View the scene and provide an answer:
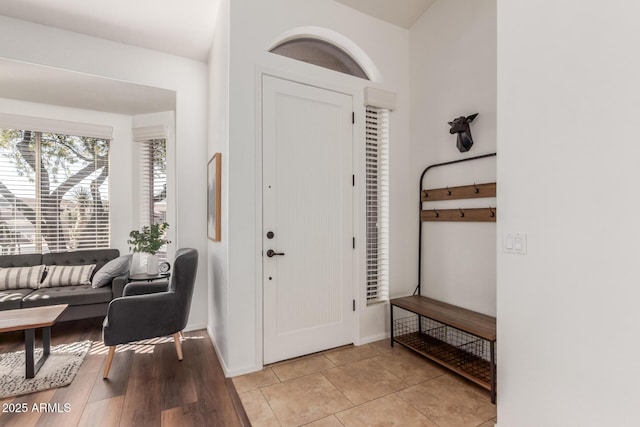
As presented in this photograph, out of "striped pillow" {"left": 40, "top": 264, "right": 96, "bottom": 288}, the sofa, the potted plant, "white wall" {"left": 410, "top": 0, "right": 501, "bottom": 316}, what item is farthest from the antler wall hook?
"striped pillow" {"left": 40, "top": 264, "right": 96, "bottom": 288}

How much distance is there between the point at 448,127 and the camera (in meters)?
2.82

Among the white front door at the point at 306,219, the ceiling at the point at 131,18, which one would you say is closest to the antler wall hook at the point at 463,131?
the white front door at the point at 306,219

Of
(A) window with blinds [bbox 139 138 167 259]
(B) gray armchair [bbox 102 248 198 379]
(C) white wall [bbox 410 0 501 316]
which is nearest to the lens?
(B) gray armchair [bbox 102 248 198 379]

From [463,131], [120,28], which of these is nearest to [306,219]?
[463,131]

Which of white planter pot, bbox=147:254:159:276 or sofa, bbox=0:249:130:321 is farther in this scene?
white planter pot, bbox=147:254:159:276

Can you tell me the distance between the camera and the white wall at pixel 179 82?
2.87 m

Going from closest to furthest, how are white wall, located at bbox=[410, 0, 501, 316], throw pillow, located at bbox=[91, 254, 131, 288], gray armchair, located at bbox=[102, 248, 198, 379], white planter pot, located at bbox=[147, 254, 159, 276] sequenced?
gray armchair, located at bbox=[102, 248, 198, 379] → white wall, located at bbox=[410, 0, 501, 316] → throw pillow, located at bbox=[91, 254, 131, 288] → white planter pot, located at bbox=[147, 254, 159, 276]

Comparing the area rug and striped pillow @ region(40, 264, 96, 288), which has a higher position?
striped pillow @ region(40, 264, 96, 288)

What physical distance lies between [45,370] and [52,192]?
252cm

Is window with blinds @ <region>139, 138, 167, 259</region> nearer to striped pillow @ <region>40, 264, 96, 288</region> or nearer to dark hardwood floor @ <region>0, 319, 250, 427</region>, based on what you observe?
striped pillow @ <region>40, 264, 96, 288</region>

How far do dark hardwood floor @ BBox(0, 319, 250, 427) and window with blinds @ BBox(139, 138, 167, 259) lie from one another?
1794 millimetres

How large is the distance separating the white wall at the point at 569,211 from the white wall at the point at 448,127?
781mm

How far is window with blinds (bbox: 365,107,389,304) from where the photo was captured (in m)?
3.06

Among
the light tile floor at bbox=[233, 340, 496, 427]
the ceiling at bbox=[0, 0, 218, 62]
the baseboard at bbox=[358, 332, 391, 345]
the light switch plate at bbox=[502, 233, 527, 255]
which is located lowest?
the light tile floor at bbox=[233, 340, 496, 427]
